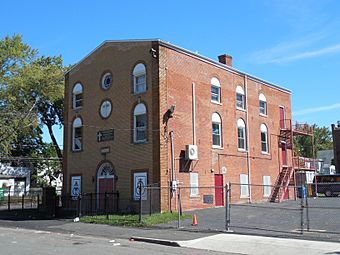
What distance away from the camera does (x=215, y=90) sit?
31.0m

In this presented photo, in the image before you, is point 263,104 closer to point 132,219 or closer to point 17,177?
point 132,219

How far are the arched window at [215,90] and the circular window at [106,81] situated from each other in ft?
23.2

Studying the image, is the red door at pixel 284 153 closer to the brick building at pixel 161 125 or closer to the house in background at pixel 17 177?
the brick building at pixel 161 125

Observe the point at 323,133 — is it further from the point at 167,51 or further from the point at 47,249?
the point at 47,249

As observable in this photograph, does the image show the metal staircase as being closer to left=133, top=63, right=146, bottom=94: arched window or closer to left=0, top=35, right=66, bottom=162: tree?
left=133, top=63, right=146, bottom=94: arched window

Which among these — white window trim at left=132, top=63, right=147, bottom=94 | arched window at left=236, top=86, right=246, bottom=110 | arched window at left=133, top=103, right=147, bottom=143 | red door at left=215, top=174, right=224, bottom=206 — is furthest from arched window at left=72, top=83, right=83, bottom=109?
arched window at left=236, top=86, right=246, bottom=110

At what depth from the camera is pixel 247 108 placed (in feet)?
111

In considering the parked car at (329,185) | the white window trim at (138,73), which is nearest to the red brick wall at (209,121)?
the white window trim at (138,73)

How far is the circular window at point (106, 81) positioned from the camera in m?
29.6

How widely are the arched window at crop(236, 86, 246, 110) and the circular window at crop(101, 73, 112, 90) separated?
9.75m

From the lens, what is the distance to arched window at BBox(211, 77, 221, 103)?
100 feet

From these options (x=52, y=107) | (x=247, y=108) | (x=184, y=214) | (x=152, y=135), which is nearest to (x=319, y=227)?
(x=184, y=214)

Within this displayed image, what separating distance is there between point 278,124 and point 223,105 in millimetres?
9085

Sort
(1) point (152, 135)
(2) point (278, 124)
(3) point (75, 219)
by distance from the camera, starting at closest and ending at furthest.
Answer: (3) point (75, 219), (1) point (152, 135), (2) point (278, 124)
